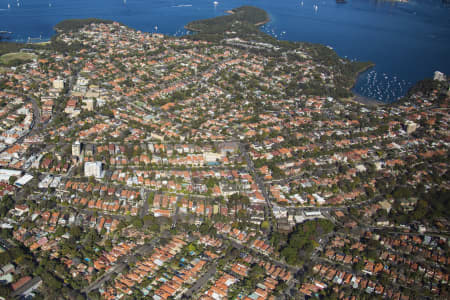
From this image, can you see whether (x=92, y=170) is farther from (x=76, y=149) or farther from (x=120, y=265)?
(x=120, y=265)

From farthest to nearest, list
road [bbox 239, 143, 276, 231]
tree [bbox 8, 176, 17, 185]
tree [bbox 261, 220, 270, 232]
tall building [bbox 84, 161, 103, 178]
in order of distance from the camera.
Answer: tall building [bbox 84, 161, 103, 178]
tree [bbox 8, 176, 17, 185]
road [bbox 239, 143, 276, 231]
tree [bbox 261, 220, 270, 232]

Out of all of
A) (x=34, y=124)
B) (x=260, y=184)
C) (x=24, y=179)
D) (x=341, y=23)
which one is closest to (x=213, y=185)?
(x=260, y=184)

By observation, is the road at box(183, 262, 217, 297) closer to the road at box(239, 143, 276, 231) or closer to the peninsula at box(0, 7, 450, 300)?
the peninsula at box(0, 7, 450, 300)

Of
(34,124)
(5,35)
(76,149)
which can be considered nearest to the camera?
(76,149)

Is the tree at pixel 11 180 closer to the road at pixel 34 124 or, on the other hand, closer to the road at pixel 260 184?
the road at pixel 34 124

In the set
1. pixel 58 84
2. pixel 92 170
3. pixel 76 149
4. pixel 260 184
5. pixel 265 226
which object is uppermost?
pixel 58 84

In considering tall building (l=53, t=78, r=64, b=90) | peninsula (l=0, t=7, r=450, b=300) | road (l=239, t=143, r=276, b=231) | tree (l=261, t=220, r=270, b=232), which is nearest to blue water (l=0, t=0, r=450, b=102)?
peninsula (l=0, t=7, r=450, b=300)

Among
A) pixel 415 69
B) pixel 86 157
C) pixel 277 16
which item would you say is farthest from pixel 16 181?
pixel 277 16

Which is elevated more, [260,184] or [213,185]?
[213,185]

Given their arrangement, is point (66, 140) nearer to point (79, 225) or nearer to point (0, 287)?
point (79, 225)
